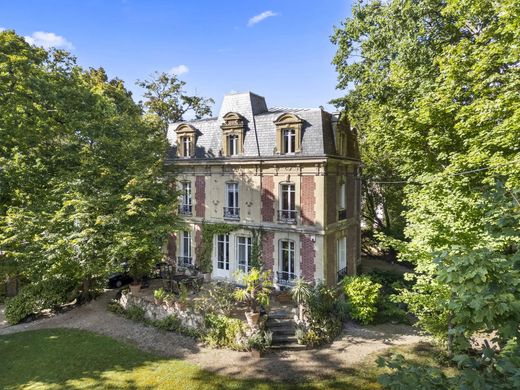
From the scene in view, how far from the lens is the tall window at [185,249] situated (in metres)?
20.1

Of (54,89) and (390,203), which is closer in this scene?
(54,89)

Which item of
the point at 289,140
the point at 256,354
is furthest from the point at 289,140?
the point at 256,354

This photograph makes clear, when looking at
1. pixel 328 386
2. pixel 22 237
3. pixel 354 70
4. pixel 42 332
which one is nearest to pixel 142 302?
pixel 42 332

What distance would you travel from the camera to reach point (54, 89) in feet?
50.5

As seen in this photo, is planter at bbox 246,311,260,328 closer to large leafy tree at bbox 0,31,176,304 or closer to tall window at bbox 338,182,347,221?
large leafy tree at bbox 0,31,176,304

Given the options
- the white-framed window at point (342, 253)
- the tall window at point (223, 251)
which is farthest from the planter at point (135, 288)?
the white-framed window at point (342, 253)

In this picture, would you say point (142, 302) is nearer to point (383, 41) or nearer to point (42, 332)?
point (42, 332)

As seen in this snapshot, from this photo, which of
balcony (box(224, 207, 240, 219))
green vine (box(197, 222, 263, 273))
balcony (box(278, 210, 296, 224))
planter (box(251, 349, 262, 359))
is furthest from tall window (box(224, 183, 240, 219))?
planter (box(251, 349, 262, 359))

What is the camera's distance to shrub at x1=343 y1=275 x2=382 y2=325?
1487 cm

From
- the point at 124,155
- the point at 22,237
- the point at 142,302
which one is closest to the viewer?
the point at 22,237

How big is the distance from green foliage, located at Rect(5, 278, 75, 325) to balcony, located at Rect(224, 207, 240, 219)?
9.28m

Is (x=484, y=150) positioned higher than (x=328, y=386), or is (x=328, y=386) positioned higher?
(x=484, y=150)

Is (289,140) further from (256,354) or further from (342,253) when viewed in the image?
(256,354)

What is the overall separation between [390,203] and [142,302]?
20.1 meters
